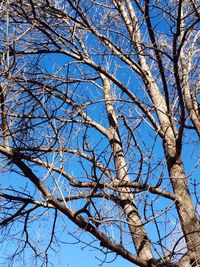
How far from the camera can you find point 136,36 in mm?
6508

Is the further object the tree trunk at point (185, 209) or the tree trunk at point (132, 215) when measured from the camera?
the tree trunk at point (132, 215)

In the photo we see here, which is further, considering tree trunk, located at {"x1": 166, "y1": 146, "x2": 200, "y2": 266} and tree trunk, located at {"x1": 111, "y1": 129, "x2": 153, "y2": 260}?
tree trunk, located at {"x1": 111, "y1": 129, "x2": 153, "y2": 260}

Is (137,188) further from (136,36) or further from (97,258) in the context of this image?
(136,36)

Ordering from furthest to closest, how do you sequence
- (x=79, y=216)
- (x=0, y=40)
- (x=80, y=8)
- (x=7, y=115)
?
(x=80, y=8)
(x=0, y=40)
(x=7, y=115)
(x=79, y=216)

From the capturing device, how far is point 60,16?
21.1 feet

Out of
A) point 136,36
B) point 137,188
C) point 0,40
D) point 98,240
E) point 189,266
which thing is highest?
point 136,36

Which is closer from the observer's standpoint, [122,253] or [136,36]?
[122,253]

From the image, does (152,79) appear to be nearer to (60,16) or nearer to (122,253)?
(60,16)

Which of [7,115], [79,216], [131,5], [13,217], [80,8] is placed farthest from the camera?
[131,5]

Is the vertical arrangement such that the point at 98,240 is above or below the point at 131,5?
below

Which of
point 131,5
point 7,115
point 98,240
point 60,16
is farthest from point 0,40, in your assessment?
point 131,5

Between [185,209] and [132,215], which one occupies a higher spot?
[132,215]

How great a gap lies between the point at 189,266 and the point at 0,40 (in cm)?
300

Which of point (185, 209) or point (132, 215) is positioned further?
point (132, 215)
